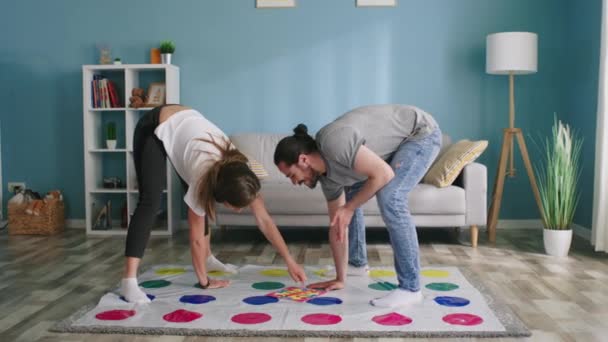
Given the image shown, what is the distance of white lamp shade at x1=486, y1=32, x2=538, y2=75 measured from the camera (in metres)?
4.17

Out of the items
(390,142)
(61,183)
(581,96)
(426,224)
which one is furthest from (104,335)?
(581,96)

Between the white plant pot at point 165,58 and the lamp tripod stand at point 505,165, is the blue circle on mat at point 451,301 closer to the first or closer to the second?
the lamp tripod stand at point 505,165

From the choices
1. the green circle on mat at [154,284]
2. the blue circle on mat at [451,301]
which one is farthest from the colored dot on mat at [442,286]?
the green circle on mat at [154,284]

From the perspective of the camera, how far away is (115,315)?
7.88ft

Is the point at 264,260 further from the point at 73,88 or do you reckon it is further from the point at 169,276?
the point at 73,88

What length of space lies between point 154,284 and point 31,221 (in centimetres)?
207

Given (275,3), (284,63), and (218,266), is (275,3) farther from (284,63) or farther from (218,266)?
(218,266)

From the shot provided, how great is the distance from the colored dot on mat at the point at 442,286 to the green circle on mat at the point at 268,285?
0.68 m

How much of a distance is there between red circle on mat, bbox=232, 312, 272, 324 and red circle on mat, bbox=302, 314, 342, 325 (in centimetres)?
15

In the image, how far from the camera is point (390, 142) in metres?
2.45

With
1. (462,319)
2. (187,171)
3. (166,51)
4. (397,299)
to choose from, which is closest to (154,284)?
(187,171)

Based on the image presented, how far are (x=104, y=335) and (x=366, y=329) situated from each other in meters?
0.93

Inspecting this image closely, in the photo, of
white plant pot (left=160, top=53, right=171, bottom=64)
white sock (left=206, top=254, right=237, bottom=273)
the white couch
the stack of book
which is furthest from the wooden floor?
white plant pot (left=160, top=53, right=171, bottom=64)

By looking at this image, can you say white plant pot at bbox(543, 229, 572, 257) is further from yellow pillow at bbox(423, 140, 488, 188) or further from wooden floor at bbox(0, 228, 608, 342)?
yellow pillow at bbox(423, 140, 488, 188)
